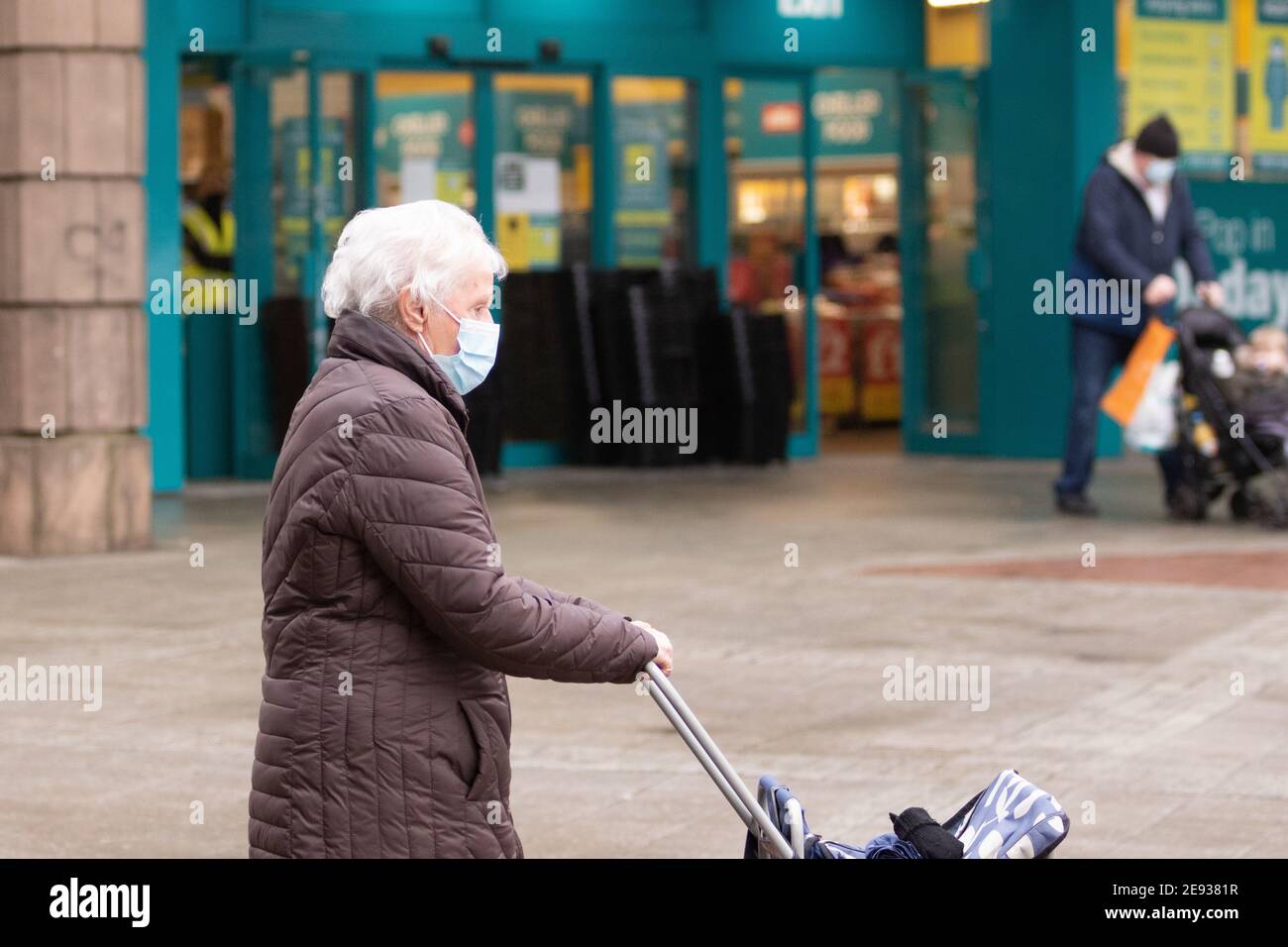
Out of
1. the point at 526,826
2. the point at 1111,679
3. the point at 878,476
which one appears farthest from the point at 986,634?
the point at 878,476

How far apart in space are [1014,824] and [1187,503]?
9206mm

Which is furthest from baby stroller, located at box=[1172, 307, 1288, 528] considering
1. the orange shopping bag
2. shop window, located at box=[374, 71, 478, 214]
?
shop window, located at box=[374, 71, 478, 214]

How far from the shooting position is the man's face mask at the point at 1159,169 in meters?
13.2

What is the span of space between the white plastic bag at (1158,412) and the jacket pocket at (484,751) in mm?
9461

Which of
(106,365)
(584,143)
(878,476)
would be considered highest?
(584,143)

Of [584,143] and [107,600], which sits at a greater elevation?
[584,143]

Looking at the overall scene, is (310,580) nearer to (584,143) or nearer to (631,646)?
(631,646)

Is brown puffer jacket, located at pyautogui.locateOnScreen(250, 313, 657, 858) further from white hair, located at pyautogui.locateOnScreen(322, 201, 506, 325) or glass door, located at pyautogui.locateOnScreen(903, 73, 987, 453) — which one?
glass door, located at pyautogui.locateOnScreen(903, 73, 987, 453)

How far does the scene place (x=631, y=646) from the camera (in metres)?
3.68

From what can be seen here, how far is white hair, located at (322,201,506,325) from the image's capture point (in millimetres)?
3709

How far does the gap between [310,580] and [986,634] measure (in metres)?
5.58

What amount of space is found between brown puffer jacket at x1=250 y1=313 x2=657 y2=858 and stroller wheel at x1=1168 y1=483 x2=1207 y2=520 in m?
9.55
